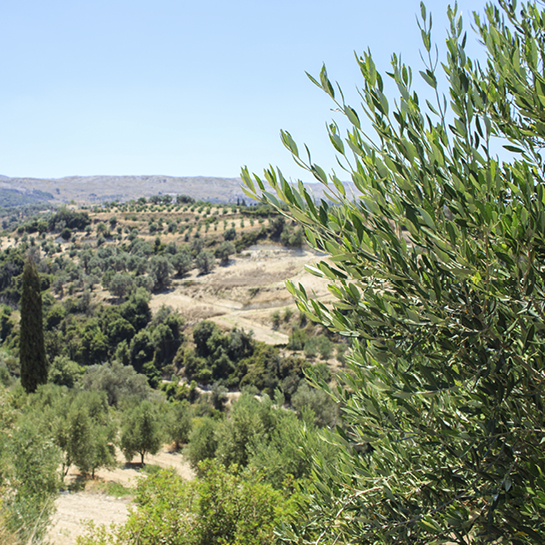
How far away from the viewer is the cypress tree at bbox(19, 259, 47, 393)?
1160 inches

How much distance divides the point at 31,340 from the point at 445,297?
3441 centimetres

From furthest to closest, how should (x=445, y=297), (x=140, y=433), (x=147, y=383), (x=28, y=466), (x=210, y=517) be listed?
(x=147, y=383) < (x=140, y=433) < (x=28, y=466) < (x=210, y=517) < (x=445, y=297)

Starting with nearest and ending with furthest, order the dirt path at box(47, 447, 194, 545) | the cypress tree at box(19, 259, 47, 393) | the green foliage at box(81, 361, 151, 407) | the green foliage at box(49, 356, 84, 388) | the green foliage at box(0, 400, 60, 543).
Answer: the dirt path at box(47, 447, 194, 545) < the green foliage at box(0, 400, 60, 543) < the cypress tree at box(19, 259, 47, 393) < the green foliage at box(81, 361, 151, 407) < the green foliage at box(49, 356, 84, 388)

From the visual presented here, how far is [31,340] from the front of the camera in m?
30.2

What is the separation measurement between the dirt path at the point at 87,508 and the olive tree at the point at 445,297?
694 centimetres

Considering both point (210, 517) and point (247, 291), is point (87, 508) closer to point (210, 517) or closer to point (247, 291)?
point (210, 517)

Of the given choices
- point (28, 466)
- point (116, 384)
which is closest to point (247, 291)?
point (116, 384)

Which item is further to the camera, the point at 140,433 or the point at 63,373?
the point at 63,373

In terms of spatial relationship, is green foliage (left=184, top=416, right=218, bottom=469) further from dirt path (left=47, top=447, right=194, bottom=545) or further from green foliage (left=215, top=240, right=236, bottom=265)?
green foliage (left=215, top=240, right=236, bottom=265)

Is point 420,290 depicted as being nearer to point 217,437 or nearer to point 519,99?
point 519,99

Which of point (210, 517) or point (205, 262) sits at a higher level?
point (210, 517)

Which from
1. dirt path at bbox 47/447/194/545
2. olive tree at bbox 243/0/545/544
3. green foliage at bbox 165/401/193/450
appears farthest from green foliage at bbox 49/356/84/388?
olive tree at bbox 243/0/545/544

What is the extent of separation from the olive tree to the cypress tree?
32.5 meters

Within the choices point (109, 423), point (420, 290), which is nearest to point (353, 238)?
point (420, 290)
